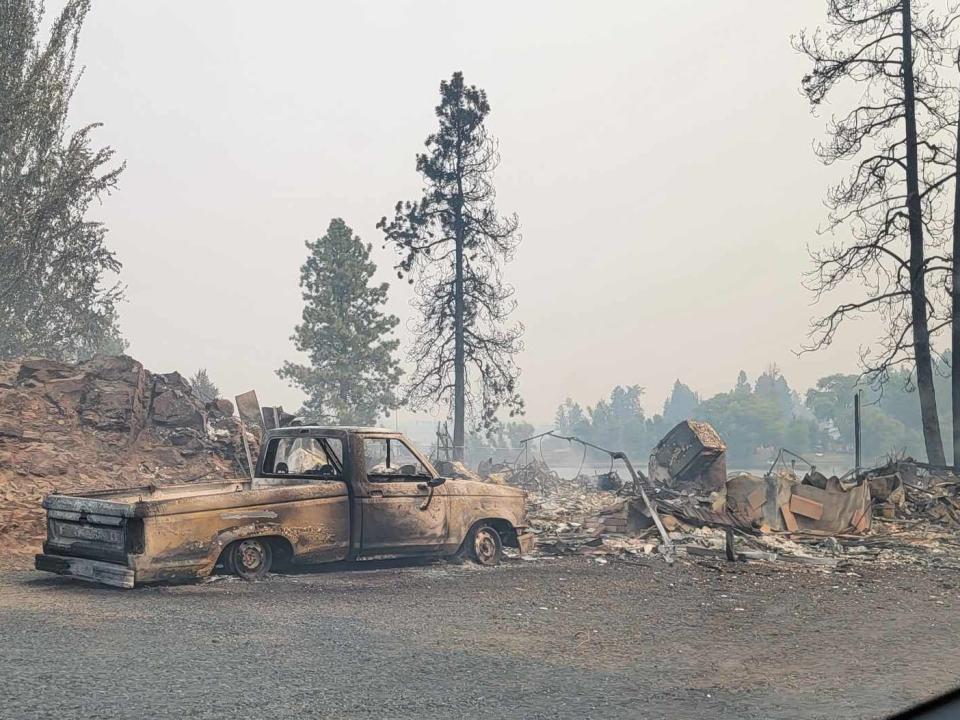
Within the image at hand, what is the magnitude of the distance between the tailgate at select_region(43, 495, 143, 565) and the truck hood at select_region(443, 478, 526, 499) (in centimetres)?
380

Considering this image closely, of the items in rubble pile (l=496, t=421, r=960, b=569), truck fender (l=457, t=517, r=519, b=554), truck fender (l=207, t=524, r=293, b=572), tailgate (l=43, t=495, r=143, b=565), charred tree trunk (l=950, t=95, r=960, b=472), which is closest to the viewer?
tailgate (l=43, t=495, r=143, b=565)

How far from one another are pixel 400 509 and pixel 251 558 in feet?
6.00

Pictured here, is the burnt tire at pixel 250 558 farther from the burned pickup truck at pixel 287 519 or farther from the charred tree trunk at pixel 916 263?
the charred tree trunk at pixel 916 263

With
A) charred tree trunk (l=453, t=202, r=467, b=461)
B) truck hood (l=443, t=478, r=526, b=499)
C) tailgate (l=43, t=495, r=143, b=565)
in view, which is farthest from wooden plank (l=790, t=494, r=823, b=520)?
charred tree trunk (l=453, t=202, r=467, b=461)

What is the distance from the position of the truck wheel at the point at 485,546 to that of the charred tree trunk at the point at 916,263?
55.8ft

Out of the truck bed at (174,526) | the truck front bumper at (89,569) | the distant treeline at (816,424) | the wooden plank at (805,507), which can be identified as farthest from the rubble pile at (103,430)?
the distant treeline at (816,424)

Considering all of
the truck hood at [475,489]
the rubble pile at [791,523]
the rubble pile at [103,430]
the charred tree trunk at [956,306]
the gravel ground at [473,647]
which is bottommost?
the gravel ground at [473,647]

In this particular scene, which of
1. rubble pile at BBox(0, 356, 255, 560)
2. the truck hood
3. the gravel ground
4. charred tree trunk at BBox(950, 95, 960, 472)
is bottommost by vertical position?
the gravel ground

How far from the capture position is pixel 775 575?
10625 millimetres

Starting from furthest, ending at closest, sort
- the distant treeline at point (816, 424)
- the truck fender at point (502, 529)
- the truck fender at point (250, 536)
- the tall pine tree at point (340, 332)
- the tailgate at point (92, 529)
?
the distant treeline at point (816, 424) → the tall pine tree at point (340, 332) → the truck fender at point (502, 529) → the truck fender at point (250, 536) → the tailgate at point (92, 529)

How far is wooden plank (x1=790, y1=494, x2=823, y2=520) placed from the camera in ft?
47.3

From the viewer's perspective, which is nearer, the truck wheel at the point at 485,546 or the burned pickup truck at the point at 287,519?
the burned pickup truck at the point at 287,519

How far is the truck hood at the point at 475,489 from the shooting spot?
35.0 ft

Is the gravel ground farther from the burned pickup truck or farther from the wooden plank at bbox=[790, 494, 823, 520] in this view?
the wooden plank at bbox=[790, 494, 823, 520]
